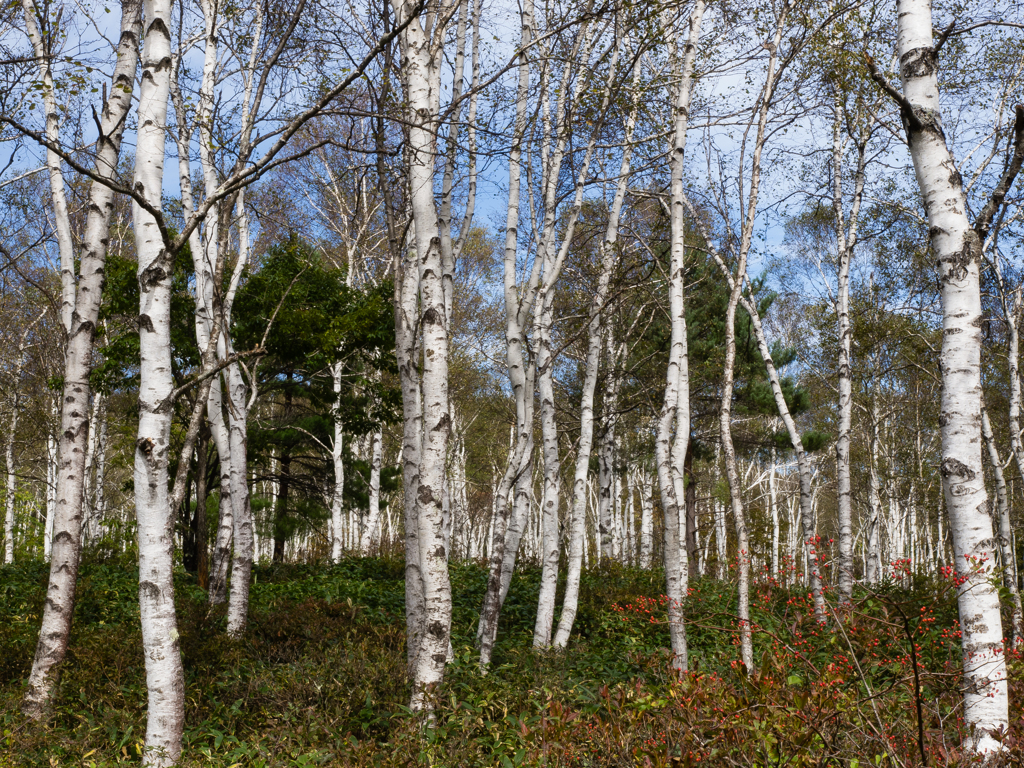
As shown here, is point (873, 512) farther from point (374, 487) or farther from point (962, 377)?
point (962, 377)

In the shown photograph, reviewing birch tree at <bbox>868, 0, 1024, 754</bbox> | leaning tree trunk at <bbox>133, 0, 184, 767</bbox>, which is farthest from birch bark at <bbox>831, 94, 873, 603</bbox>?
leaning tree trunk at <bbox>133, 0, 184, 767</bbox>

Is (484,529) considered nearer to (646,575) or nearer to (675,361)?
(646,575)

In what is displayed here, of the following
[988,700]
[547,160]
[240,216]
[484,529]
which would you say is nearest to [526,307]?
[547,160]

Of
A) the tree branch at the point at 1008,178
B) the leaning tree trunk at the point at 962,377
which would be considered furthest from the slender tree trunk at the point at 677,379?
the tree branch at the point at 1008,178

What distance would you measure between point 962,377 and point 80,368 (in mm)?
6127

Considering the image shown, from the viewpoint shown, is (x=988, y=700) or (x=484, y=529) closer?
(x=988, y=700)

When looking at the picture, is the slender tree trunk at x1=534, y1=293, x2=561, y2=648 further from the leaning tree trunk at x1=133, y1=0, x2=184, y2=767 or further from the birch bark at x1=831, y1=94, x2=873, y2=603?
the birch bark at x1=831, y1=94, x2=873, y2=603

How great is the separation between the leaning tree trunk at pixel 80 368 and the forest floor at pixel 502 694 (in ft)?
2.36

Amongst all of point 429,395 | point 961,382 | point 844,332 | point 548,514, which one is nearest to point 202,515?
point 548,514

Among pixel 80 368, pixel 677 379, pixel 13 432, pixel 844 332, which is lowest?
pixel 80 368

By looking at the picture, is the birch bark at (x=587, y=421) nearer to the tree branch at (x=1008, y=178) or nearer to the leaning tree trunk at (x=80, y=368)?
the tree branch at (x=1008, y=178)

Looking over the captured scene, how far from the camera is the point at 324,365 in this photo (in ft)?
39.6

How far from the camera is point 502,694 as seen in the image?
5035 mm

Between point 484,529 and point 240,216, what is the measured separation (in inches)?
1064
